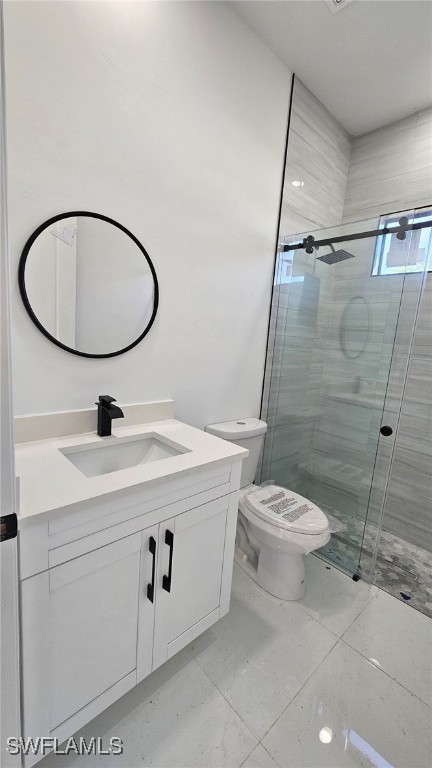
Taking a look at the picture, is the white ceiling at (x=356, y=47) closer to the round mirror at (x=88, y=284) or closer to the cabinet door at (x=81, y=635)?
the round mirror at (x=88, y=284)

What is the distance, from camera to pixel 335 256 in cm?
210

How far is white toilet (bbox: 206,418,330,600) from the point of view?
151cm

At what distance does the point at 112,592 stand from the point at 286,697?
0.82 metres

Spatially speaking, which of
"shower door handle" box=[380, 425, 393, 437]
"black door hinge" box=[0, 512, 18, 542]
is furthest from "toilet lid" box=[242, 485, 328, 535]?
"black door hinge" box=[0, 512, 18, 542]

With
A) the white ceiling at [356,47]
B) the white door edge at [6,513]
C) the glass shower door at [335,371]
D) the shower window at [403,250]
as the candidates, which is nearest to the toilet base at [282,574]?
the glass shower door at [335,371]

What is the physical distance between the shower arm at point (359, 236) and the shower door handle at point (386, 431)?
40.6 inches

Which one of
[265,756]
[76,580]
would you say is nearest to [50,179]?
[76,580]

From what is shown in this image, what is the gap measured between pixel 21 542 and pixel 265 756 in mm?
1048

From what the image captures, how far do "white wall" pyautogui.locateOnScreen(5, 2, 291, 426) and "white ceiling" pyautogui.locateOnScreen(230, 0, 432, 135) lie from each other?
0.12m

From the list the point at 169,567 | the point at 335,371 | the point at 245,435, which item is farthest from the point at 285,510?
the point at 335,371

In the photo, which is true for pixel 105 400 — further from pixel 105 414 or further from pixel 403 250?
pixel 403 250

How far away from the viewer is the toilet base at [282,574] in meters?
1.62

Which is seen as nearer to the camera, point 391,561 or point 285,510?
point 285,510

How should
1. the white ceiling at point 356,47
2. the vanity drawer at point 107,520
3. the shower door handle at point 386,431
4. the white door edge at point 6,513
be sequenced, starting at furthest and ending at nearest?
the shower door handle at point 386,431 < the white ceiling at point 356,47 < the vanity drawer at point 107,520 < the white door edge at point 6,513
